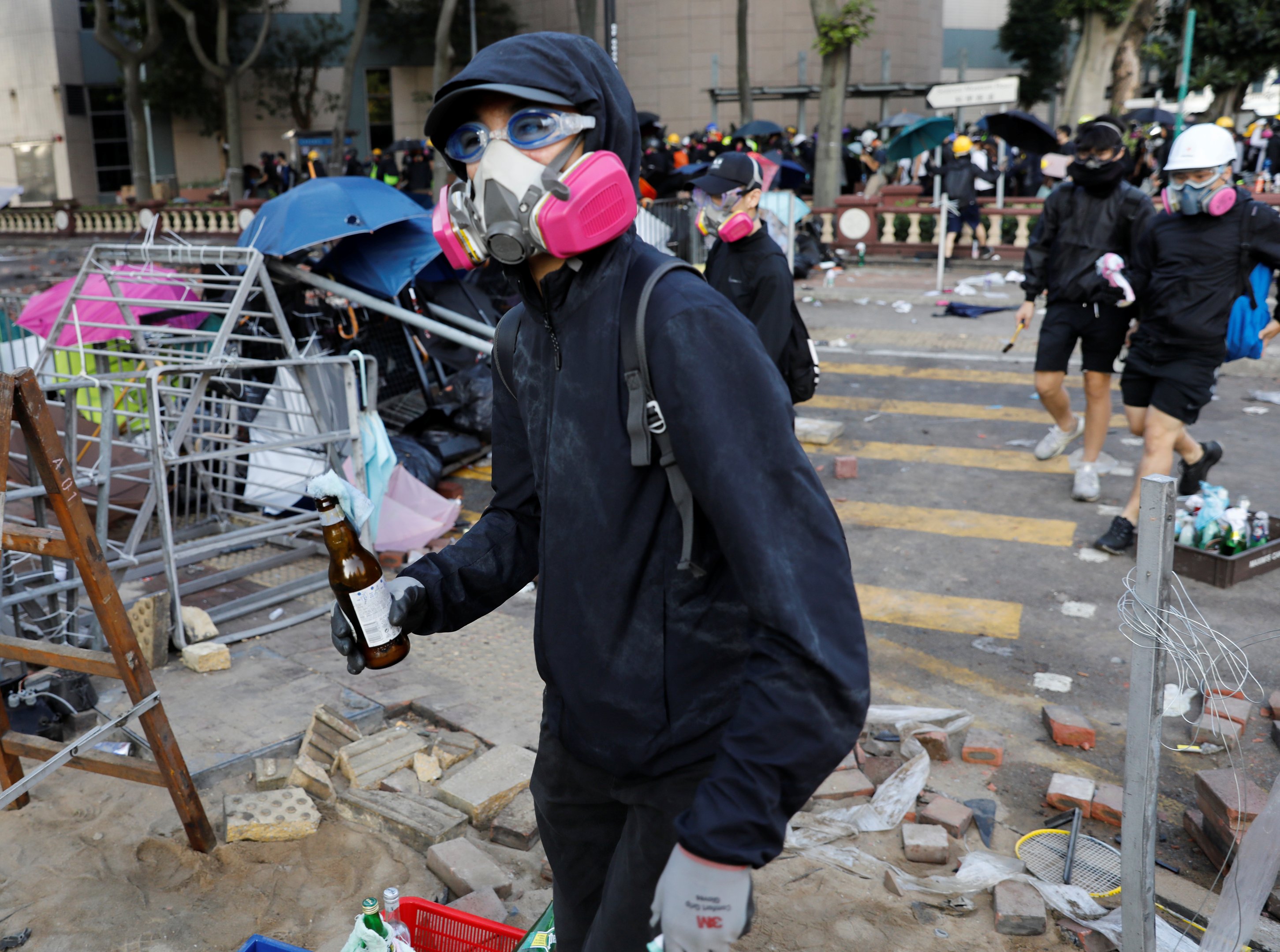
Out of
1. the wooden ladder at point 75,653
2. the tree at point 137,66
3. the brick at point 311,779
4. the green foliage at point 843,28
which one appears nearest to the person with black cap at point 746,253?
the brick at point 311,779

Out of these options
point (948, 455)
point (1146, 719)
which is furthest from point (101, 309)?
point (1146, 719)

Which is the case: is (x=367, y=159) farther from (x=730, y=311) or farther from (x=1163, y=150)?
(x=730, y=311)

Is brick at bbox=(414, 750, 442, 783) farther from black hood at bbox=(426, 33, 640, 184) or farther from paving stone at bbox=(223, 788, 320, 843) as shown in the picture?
black hood at bbox=(426, 33, 640, 184)

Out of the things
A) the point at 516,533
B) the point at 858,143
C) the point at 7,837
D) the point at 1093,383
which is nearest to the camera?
the point at 516,533

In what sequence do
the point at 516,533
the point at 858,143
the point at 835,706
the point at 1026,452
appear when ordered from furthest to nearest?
1. the point at 858,143
2. the point at 1026,452
3. the point at 516,533
4. the point at 835,706

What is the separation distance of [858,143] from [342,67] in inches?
1013

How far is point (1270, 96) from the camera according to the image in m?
42.9

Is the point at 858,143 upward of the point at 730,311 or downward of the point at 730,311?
upward

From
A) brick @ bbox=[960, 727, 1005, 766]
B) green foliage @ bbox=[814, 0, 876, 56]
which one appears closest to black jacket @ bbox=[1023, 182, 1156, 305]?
brick @ bbox=[960, 727, 1005, 766]

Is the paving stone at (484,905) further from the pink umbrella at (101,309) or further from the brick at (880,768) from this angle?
the pink umbrella at (101,309)

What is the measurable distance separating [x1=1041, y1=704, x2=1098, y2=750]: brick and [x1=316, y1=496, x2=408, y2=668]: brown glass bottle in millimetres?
3064

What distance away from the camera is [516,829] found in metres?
3.60

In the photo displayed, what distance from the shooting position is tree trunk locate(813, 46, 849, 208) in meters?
20.2

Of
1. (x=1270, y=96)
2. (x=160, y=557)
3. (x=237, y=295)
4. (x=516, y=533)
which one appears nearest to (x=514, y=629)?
(x=160, y=557)
